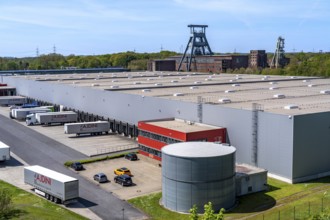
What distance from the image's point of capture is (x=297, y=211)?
102ft

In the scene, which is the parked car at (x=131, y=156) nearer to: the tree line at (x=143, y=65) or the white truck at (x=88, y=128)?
the white truck at (x=88, y=128)

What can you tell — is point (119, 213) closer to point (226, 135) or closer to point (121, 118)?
point (226, 135)

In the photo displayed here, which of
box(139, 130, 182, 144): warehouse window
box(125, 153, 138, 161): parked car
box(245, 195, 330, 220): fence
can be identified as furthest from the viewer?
box(125, 153, 138, 161): parked car

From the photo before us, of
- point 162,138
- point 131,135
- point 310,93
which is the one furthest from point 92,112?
point 310,93

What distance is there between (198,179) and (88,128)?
31.5 m

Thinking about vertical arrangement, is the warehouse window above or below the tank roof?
below

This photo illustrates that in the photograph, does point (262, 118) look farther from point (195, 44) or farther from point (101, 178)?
point (195, 44)

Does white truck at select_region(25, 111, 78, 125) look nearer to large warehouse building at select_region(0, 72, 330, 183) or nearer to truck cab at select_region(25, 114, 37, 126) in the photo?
truck cab at select_region(25, 114, 37, 126)

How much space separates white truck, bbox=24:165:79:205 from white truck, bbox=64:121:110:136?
23.2 m

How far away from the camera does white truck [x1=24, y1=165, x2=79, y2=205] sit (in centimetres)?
3319

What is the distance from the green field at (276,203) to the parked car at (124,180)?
3.45m

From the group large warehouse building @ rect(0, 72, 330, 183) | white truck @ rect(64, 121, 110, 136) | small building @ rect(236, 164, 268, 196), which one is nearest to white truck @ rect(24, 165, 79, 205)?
small building @ rect(236, 164, 268, 196)

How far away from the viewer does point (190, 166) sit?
32.1 meters

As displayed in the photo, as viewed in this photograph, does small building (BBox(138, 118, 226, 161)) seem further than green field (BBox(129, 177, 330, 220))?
Yes
